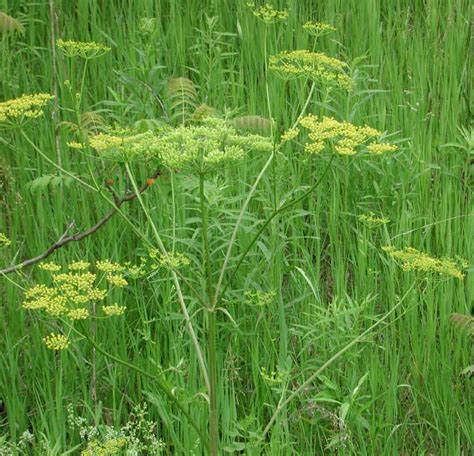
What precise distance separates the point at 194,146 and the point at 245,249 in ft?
2.63

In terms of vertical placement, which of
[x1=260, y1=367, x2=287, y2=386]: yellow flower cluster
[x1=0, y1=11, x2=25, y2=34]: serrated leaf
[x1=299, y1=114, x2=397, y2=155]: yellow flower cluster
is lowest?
[x1=260, y1=367, x2=287, y2=386]: yellow flower cluster

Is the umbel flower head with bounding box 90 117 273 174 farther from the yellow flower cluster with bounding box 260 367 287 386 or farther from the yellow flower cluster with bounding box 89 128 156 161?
the yellow flower cluster with bounding box 260 367 287 386

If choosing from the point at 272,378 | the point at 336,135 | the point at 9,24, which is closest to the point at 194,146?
the point at 336,135

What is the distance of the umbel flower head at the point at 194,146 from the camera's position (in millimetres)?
2186

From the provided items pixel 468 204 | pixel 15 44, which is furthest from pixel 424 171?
pixel 15 44

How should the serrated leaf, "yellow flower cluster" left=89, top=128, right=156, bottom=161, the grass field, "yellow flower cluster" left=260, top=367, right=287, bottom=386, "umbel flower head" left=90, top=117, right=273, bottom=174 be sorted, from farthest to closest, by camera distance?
the serrated leaf < the grass field < "yellow flower cluster" left=260, top=367, right=287, bottom=386 < "yellow flower cluster" left=89, top=128, right=156, bottom=161 < "umbel flower head" left=90, top=117, right=273, bottom=174

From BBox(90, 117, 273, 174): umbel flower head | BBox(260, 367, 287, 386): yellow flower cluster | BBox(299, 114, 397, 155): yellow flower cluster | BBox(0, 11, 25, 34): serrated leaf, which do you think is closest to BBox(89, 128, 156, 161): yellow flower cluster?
BBox(90, 117, 273, 174): umbel flower head

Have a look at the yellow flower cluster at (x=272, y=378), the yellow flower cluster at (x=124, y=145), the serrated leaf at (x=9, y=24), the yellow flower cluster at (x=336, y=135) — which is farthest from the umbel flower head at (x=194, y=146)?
the serrated leaf at (x=9, y=24)

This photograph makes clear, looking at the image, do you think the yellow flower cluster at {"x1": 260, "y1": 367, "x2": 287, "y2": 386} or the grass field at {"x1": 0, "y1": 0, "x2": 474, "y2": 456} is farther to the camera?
the grass field at {"x1": 0, "y1": 0, "x2": 474, "y2": 456}

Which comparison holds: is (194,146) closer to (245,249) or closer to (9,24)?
(245,249)

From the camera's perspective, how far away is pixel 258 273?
12.2ft

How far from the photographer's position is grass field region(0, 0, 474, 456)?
121 inches

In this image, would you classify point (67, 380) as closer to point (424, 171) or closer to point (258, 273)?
point (258, 273)

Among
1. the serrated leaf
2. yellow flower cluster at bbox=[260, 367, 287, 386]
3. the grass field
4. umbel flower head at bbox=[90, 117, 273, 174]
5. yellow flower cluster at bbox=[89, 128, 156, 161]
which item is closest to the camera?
umbel flower head at bbox=[90, 117, 273, 174]
